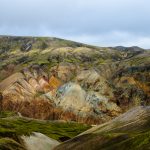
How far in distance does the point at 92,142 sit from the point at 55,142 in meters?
42.4

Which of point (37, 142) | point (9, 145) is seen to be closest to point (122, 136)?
point (9, 145)

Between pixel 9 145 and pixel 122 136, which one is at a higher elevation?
pixel 122 136

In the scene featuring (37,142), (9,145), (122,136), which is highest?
(122,136)

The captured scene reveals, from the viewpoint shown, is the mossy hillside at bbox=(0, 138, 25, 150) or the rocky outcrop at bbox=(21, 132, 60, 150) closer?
the mossy hillside at bbox=(0, 138, 25, 150)

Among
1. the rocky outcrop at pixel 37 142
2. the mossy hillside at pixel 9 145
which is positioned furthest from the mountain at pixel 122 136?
the mossy hillside at pixel 9 145

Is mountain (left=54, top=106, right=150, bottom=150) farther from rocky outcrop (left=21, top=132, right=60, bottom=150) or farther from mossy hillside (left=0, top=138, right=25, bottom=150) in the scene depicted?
mossy hillside (left=0, top=138, right=25, bottom=150)

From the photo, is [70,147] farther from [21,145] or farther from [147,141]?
[147,141]

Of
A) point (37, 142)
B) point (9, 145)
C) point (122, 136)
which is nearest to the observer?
point (122, 136)

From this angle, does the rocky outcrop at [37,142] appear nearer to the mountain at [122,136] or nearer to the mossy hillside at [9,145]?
the mossy hillside at [9,145]

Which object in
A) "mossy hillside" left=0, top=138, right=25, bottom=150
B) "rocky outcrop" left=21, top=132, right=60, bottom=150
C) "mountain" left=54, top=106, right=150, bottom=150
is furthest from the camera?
"rocky outcrop" left=21, top=132, right=60, bottom=150

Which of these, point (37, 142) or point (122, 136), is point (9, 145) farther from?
point (122, 136)

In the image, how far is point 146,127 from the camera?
12638cm

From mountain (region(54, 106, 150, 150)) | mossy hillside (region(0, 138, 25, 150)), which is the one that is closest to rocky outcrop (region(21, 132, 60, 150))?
mossy hillside (region(0, 138, 25, 150))

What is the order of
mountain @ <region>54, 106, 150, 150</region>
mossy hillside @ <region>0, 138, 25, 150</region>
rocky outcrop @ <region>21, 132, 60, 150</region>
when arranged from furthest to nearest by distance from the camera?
rocky outcrop @ <region>21, 132, 60, 150</region>, mossy hillside @ <region>0, 138, 25, 150</region>, mountain @ <region>54, 106, 150, 150</region>
